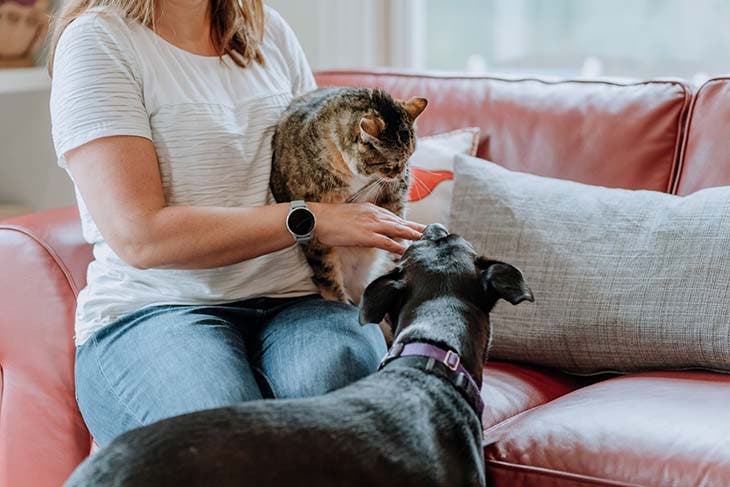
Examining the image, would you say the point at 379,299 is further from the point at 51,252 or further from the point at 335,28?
the point at 335,28

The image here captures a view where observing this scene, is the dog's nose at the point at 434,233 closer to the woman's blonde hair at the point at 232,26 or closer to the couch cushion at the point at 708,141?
the woman's blonde hair at the point at 232,26

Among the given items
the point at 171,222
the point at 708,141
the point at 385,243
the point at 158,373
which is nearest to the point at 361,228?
the point at 385,243

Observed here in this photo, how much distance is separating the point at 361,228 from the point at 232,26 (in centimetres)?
52

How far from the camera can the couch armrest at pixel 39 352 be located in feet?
6.42

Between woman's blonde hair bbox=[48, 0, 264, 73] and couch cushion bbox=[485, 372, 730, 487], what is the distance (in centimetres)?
90

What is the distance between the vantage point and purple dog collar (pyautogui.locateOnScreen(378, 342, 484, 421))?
4.97 feet

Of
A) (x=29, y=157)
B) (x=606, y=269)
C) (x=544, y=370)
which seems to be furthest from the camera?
(x=29, y=157)

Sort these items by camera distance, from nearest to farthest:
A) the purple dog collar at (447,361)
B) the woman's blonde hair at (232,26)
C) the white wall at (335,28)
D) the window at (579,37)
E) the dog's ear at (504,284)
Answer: the purple dog collar at (447,361), the dog's ear at (504,284), the woman's blonde hair at (232,26), the window at (579,37), the white wall at (335,28)

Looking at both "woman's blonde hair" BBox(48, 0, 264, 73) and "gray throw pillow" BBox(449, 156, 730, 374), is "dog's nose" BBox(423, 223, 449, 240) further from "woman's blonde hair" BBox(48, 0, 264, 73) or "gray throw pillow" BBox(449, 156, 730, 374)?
"woman's blonde hair" BBox(48, 0, 264, 73)

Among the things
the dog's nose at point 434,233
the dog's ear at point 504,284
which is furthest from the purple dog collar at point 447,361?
the dog's nose at point 434,233

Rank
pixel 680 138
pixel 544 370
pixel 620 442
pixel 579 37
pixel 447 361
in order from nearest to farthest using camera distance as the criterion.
A: pixel 447 361 < pixel 620 442 < pixel 544 370 < pixel 680 138 < pixel 579 37

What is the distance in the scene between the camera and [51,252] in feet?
7.00

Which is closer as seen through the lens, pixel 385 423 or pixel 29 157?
pixel 385 423

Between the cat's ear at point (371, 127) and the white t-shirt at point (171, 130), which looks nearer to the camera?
the white t-shirt at point (171, 130)
